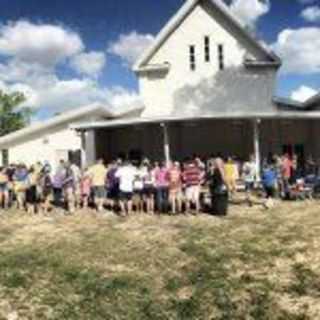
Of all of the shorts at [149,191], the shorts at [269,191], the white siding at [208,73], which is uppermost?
the white siding at [208,73]

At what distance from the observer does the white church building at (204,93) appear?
3303 centimetres

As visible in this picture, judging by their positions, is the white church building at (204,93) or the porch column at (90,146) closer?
the white church building at (204,93)

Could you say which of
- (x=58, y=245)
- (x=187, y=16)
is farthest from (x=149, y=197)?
(x=187, y=16)

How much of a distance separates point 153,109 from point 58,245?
16634 mm

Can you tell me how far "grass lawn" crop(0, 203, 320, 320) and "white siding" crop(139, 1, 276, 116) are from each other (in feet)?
43.7

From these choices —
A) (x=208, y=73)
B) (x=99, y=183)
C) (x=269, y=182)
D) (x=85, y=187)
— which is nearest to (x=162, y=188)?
(x=99, y=183)

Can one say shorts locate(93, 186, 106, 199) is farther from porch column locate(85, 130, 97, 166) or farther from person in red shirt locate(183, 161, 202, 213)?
porch column locate(85, 130, 97, 166)

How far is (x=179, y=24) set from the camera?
3412 centimetres

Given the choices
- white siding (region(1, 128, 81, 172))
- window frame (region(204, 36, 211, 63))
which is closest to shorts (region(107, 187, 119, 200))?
window frame (region(204, 36, 211, 63))

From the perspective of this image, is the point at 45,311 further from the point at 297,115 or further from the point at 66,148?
the point at 66,148

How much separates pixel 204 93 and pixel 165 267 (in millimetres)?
18179

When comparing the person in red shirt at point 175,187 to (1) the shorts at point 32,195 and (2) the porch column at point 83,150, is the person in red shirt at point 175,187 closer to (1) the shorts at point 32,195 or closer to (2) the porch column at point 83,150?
(1) the shorts at point 32,195

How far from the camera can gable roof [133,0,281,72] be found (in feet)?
109

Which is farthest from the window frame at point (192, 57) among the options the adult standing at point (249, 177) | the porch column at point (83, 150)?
the adult standing at point (249, 177)
